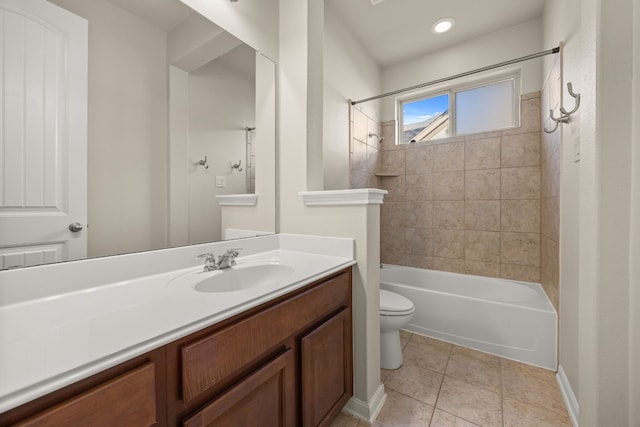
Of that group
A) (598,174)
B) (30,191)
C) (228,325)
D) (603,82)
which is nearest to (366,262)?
(228,325)

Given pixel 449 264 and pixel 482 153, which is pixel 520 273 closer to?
pixel 449 264

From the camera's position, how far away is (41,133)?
76 cm

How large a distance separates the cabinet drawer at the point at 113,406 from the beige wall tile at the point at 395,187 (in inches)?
111

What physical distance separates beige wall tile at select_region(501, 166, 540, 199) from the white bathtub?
0.79 meters

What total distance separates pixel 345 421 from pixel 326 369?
45 cm

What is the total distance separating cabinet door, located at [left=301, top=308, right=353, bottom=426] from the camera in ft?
3.24

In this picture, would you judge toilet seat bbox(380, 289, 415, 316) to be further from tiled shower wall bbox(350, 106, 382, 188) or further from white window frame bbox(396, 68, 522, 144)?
white window frame bbox(396, 68, 522, 144)

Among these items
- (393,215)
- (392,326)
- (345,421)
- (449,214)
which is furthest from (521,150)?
(345,421)

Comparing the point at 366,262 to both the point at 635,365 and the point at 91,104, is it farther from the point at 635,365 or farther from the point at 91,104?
the point at 91,104

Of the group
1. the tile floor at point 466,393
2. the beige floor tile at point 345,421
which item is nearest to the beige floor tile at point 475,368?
the tile floor at point 466,393

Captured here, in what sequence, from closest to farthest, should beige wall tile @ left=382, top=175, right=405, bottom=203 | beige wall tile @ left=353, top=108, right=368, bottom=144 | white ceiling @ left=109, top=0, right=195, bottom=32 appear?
white ceiling @ left=109, top=0, right=195, bottom=32
beige wall tile @ left=353, top=108, right=368, bottom=144
beige wall tile @ left=382, top=175, right=405, bottom=203

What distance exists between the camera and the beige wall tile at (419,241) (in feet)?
9.30

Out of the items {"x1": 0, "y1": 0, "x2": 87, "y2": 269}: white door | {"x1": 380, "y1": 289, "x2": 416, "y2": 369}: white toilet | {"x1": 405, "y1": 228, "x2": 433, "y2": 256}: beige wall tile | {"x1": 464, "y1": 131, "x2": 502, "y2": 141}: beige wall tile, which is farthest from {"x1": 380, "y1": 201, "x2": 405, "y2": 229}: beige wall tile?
{"x1": 0, "y1": 0, "x2": 87, "y2": 269}: white door

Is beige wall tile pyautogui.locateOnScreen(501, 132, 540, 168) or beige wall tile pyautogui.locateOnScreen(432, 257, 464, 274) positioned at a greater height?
beige wall tile pyautogui.locateOnScreen(501, 132, 540, 168)
